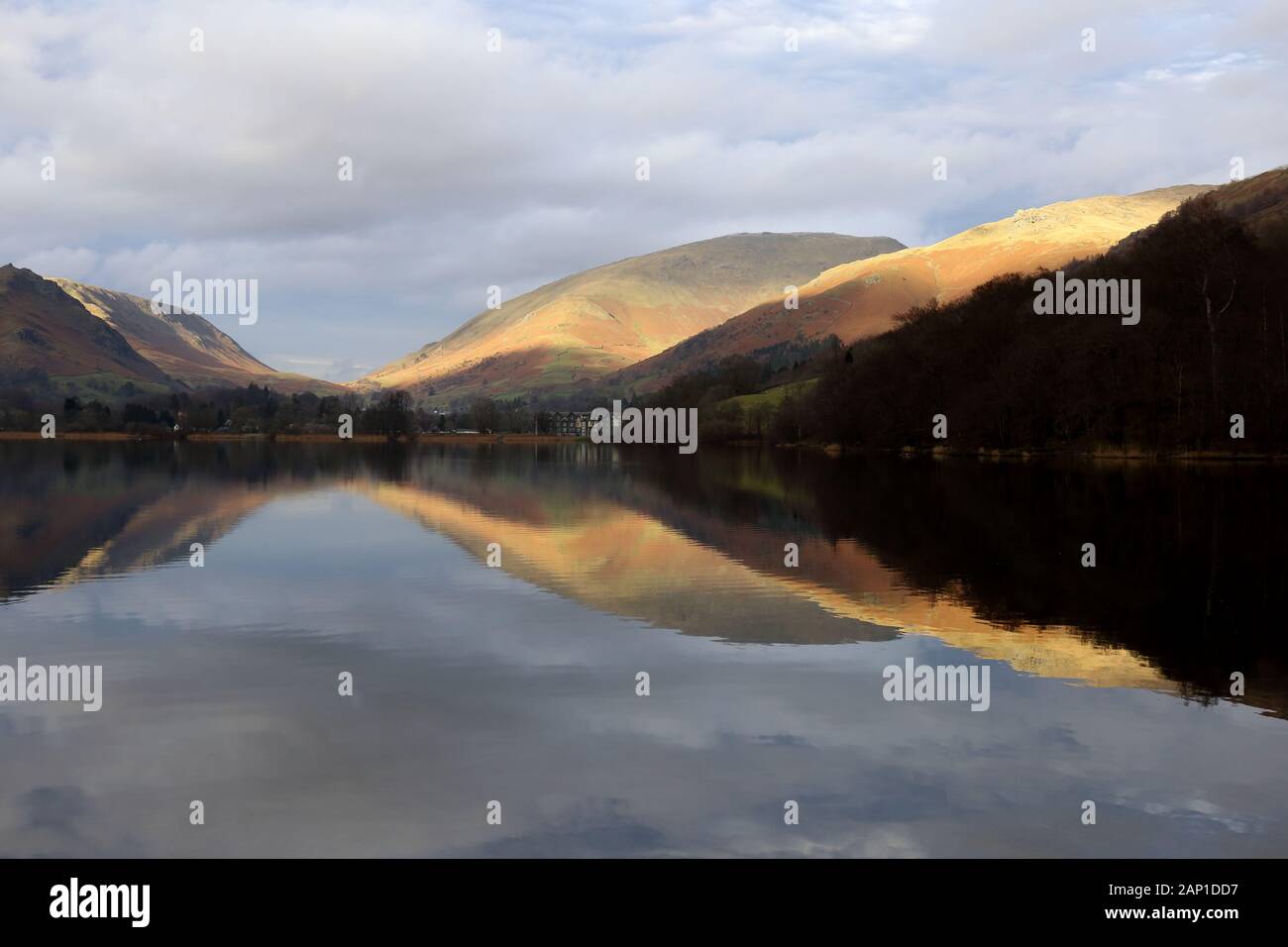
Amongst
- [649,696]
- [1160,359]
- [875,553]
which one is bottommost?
[649,696]

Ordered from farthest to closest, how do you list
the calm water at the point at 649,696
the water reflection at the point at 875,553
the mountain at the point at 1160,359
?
1. the mountain at the point at 1160,359
2. the water reflection at the point at 875,553
3. the calm water at the point at 649,696

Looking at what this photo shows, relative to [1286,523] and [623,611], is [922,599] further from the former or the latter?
[1286,523]

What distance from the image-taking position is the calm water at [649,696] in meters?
10.9

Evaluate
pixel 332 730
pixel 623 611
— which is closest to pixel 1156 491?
pixel 623 611

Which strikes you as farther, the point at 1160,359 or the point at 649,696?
the point at 1160,359

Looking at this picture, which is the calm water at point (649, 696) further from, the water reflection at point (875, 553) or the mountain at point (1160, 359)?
the mountain at point (1160, 359)

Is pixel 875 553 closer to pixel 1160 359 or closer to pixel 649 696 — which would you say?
pixel 649 696

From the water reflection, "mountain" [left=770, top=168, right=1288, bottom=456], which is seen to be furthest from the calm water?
"mountain" [left=770, top=168, right=1288, bottom=456]

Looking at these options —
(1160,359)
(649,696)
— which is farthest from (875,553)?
(1160,359)

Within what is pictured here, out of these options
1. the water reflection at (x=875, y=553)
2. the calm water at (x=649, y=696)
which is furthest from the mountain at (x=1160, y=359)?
the calm water at (x=649, y=696)

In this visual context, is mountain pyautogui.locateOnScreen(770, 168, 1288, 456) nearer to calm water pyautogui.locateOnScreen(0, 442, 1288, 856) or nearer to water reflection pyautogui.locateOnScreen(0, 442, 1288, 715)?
water reflection pyautogui.locateOnScreen(0, 442, 1288, 715)

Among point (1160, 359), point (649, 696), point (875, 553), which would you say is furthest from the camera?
point (1160, 359)

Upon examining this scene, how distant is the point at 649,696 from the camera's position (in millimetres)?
16062

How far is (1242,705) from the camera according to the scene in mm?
15422
